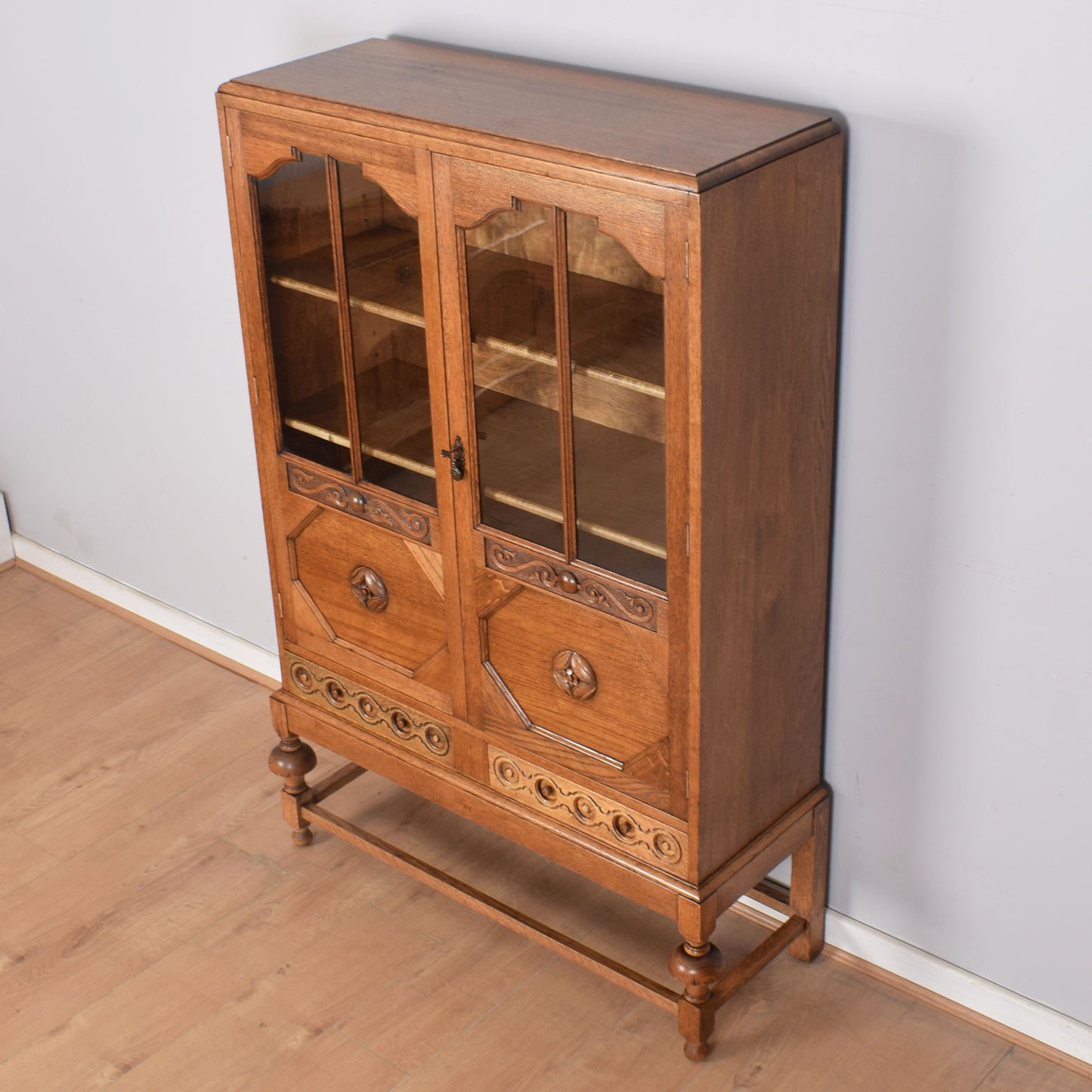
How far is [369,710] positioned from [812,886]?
792 mm

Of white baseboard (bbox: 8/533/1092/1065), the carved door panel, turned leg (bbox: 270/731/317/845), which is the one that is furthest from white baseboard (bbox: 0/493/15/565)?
white baseboard (bbox: 8/533/1092/1065)

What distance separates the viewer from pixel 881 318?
1.98 m

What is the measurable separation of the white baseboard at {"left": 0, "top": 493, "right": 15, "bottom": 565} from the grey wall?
3.30 feet

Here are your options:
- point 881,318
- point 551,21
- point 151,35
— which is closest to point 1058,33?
point 881,318

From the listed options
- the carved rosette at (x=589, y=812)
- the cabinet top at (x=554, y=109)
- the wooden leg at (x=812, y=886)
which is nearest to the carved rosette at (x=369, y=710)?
the carved rosette at (x=589, y=812)

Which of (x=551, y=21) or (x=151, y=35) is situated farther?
(x=151, y=35)

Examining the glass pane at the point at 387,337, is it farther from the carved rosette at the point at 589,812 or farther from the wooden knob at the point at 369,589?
the carved rosette at the point at 589,812

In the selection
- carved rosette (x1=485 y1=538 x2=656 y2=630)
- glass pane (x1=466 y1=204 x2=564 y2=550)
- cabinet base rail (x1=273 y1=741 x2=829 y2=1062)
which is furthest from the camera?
cabinet base rail (x1=273 y1=741 x2=829 y2=1062)

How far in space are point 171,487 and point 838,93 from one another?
6.15 ft

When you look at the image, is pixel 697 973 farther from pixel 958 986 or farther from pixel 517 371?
pixel 517 371

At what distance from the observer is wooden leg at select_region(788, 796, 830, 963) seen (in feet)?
7.70

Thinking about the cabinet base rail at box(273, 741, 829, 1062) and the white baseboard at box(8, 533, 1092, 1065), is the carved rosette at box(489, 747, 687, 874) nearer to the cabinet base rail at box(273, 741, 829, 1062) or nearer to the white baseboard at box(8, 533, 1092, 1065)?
the cabinet base rail at box(273, 741, 829, 1062)

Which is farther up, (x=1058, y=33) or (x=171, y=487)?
→ (x=1058, y=33)

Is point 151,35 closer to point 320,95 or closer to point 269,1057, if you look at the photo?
point 320,95
